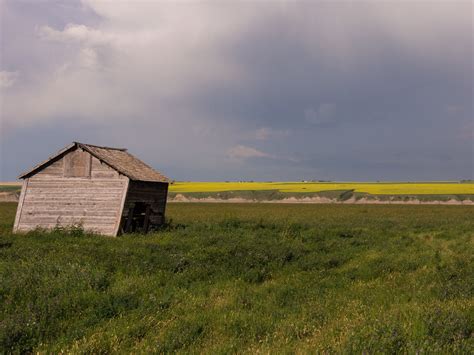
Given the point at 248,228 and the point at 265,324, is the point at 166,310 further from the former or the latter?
the point at 248,228

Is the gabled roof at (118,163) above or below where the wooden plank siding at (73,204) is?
above

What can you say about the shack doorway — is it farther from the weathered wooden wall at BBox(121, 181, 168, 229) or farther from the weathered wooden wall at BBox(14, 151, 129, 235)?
the weathered wooden wall at BBox(14, 151, 129, 235)

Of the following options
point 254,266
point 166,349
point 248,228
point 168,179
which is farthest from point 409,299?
point 168,179

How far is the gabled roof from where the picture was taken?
20766 mm

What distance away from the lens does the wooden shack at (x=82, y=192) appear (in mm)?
20422

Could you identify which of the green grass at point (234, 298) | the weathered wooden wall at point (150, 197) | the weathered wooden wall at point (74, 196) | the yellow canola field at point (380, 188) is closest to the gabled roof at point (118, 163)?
the weathered wooden wall at point (74, 196)

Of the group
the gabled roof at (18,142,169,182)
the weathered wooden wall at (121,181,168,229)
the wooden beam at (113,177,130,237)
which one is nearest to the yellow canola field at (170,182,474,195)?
the weathered wooden wall at (121,181,168,229)

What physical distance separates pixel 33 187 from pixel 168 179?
7.77m

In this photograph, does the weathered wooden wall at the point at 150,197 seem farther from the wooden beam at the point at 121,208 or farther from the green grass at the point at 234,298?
the green grass at the point at 234,298

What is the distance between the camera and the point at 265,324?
740 centimetres

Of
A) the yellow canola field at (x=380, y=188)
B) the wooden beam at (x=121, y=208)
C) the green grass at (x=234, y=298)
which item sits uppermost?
the yellow canola field at (x=380, y=188)

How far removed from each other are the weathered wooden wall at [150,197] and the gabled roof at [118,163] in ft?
1.53

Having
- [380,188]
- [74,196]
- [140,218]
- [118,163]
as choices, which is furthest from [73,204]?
[380,188]

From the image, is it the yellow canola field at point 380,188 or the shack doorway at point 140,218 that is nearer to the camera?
the shack doorway at point 140,218
